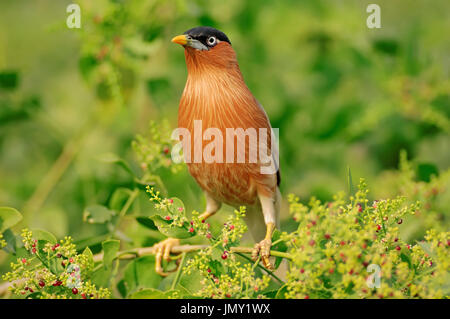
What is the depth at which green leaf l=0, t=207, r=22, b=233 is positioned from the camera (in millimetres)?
1294

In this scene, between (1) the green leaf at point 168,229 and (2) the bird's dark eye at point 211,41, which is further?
(2) the bird's dark eye at point 211,41

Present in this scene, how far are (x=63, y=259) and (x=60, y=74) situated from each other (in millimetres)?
2515

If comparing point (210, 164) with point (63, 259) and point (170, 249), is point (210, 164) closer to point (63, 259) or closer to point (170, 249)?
point (170, 249)

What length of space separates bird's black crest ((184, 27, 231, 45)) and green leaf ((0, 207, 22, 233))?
613 millimetres

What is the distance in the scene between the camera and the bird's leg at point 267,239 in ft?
4.04

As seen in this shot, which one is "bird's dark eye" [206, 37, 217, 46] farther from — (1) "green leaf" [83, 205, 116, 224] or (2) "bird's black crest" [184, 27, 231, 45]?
(1) "green leaf" [83, 205, 116, 224]

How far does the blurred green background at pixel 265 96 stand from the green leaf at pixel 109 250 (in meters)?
0.34

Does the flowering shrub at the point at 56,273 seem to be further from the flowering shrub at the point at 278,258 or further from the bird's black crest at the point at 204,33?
the bird's black crest at the point at 204,33

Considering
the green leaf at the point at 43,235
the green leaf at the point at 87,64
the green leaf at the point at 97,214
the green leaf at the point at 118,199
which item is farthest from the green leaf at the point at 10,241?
the green leaf at the point at 87,64

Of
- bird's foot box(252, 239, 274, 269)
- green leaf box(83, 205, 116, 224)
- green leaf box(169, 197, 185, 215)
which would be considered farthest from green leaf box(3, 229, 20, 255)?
bird's foot box(252, 239, 274, 269)

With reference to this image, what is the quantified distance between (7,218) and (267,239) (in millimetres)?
642

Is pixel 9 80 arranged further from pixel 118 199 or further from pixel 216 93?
pixel 216 93

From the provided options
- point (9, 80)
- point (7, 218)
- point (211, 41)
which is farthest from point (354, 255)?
point (9, 80)

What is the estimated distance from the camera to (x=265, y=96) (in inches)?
98.9
